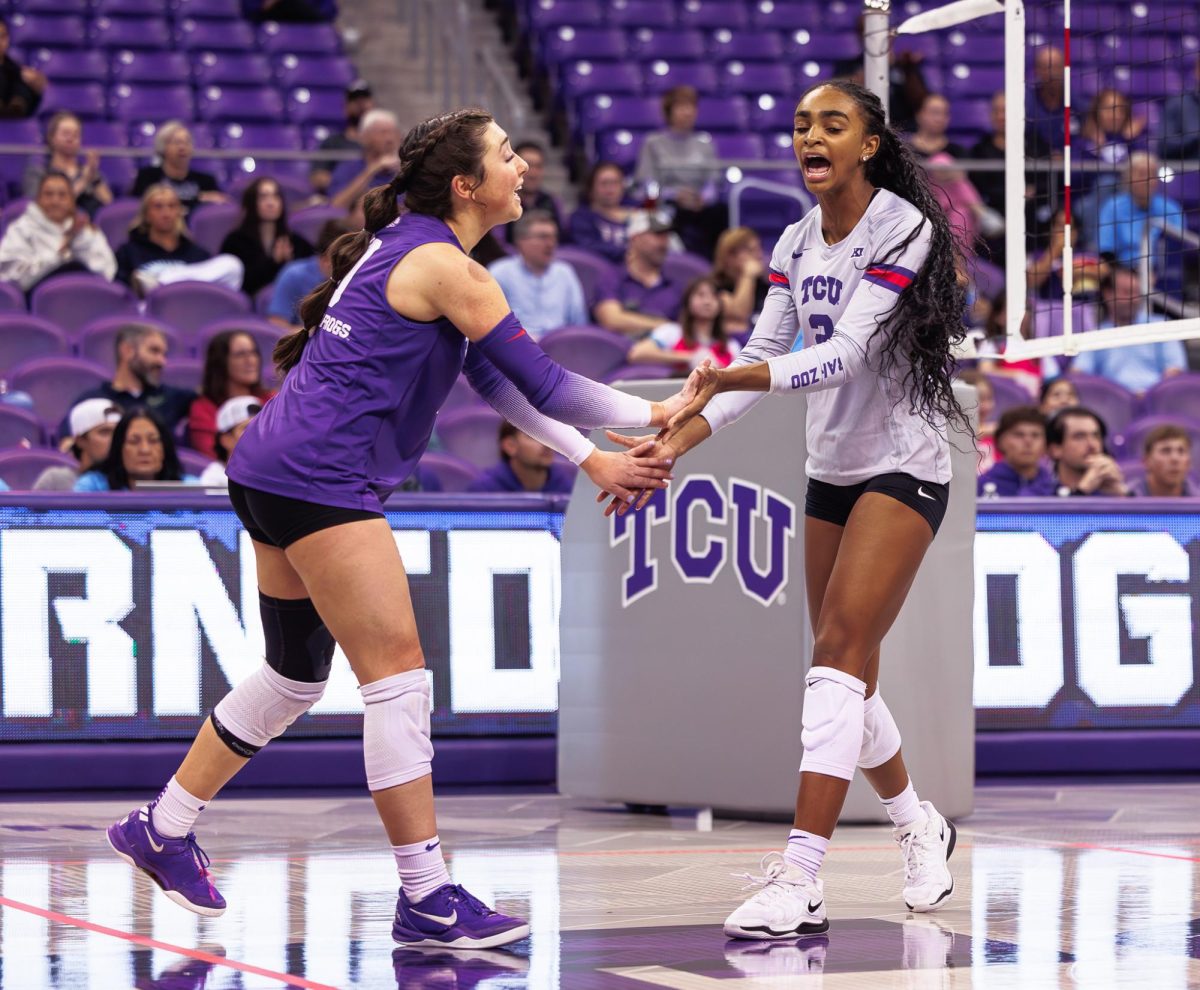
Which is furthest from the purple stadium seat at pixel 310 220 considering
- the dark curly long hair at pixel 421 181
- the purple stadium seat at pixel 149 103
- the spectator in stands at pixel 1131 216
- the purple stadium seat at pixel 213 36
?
the dark curly long hair at pixel 421 181

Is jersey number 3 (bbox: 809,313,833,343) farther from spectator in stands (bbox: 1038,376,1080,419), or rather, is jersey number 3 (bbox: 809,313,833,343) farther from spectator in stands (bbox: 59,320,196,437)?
spectator in stands (bbox: 1038,376,1080,419)

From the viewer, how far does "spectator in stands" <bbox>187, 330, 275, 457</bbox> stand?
8.81m

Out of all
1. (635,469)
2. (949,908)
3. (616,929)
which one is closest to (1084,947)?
(949,908)

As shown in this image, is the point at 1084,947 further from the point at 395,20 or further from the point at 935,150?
the point at 395,20

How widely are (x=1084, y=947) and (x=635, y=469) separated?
4.88 feet

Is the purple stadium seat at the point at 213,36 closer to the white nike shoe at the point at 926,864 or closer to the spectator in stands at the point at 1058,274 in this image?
the spectator in stands at the point at 1058,274

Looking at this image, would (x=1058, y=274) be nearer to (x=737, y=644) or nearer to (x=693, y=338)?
(x=693, y=338)

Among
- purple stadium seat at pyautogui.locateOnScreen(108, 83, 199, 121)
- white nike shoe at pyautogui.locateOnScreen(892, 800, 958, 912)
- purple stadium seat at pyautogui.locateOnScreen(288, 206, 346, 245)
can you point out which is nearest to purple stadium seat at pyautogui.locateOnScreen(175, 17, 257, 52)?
purple stadium seat at pyautogui.locateOnScreen(108, 83, 199, 121)

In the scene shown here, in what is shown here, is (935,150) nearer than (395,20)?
Yes

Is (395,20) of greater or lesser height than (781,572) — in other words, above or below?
above

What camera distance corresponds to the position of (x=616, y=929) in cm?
446

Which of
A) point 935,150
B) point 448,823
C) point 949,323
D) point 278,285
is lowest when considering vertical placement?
point 448,823

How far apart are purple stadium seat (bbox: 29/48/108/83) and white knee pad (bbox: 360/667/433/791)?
1079cm

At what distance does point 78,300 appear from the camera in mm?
10594
